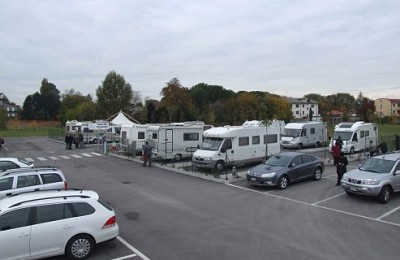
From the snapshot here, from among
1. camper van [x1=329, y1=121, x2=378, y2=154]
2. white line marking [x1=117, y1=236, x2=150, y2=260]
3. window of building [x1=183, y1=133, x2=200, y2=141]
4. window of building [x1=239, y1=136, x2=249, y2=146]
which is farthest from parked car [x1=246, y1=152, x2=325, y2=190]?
camper van [x1=329, y1=121, x2=378, y2=154]

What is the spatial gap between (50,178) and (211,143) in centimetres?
1193

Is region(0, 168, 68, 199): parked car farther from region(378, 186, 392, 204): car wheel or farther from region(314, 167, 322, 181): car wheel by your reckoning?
region(314, 167, 322, 181): car wheel

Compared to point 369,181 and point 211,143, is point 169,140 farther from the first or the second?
point 369,181

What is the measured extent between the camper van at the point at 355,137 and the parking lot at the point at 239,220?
11.3m

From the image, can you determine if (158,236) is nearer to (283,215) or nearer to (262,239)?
(262,239)

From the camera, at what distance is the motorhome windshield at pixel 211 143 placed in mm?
23259

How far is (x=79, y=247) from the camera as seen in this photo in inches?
346

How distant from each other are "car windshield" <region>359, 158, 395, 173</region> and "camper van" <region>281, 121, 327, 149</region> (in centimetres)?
1892

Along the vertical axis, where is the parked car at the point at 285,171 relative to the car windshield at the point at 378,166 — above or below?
below

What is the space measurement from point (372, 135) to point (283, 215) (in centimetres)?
2442

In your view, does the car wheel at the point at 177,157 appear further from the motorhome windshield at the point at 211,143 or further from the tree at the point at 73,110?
the tree at the point at 73,110

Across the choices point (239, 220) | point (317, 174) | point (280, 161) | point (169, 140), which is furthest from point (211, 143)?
point (239, 220)

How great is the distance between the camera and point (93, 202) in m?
9.21

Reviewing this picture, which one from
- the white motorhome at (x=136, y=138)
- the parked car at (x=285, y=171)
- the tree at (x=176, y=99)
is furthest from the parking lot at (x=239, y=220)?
the tree at (x=176, y=99)
